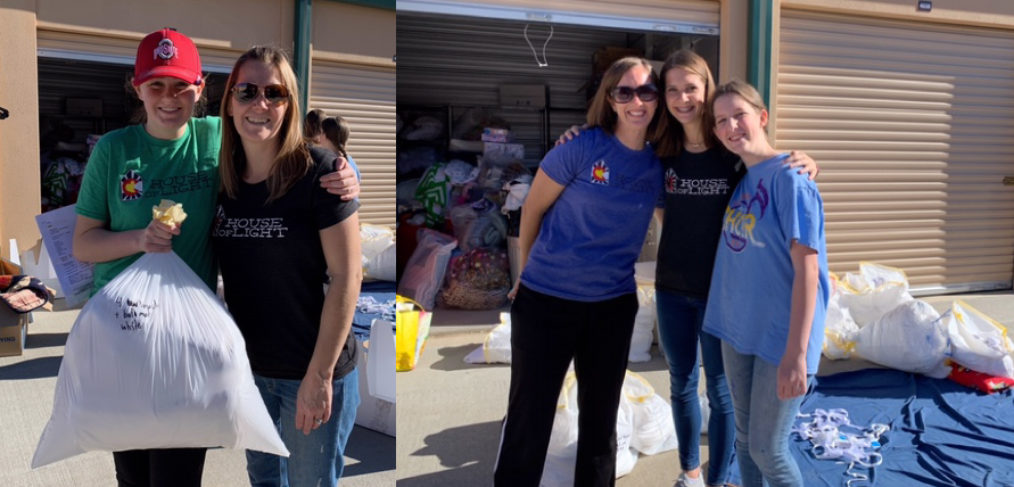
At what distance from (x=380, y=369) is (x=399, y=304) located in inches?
33.5

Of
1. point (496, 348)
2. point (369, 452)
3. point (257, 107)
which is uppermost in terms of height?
point (257, 107)

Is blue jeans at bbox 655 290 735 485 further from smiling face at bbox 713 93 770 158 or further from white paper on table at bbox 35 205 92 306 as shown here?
white paper on table at bbox 35 205 92 306

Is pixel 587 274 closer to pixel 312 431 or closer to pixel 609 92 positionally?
pixel 609 92

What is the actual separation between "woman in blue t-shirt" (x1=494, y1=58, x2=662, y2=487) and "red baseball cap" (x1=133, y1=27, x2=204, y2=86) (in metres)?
1.01

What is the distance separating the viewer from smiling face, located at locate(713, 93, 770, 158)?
2125 millimetres

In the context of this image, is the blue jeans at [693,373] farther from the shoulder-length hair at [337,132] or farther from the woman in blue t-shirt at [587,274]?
the shoulder-length hair at [337,132]

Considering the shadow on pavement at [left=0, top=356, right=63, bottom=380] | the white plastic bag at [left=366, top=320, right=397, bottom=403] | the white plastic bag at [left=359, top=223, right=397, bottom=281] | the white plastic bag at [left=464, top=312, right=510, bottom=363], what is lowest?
the shadow on pavement at [left=0, top=356, right=63, bottom=380]

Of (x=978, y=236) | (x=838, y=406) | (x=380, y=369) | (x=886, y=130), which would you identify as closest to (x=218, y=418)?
(x=380, y=369)

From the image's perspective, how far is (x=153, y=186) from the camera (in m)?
1.72

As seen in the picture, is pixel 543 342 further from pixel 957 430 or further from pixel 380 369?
pixel 957 430

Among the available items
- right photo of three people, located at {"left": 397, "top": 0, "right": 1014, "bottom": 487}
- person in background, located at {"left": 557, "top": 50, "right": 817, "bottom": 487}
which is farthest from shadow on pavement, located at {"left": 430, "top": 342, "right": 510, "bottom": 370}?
person in background, located at {"left": 557, "top": 50, "right": 817, "bottom": 487}

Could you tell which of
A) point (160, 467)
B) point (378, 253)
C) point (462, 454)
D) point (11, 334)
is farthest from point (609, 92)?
point (11, 334)

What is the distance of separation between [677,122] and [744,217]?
0.42 meters

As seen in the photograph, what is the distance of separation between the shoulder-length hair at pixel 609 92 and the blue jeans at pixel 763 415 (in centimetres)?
75
